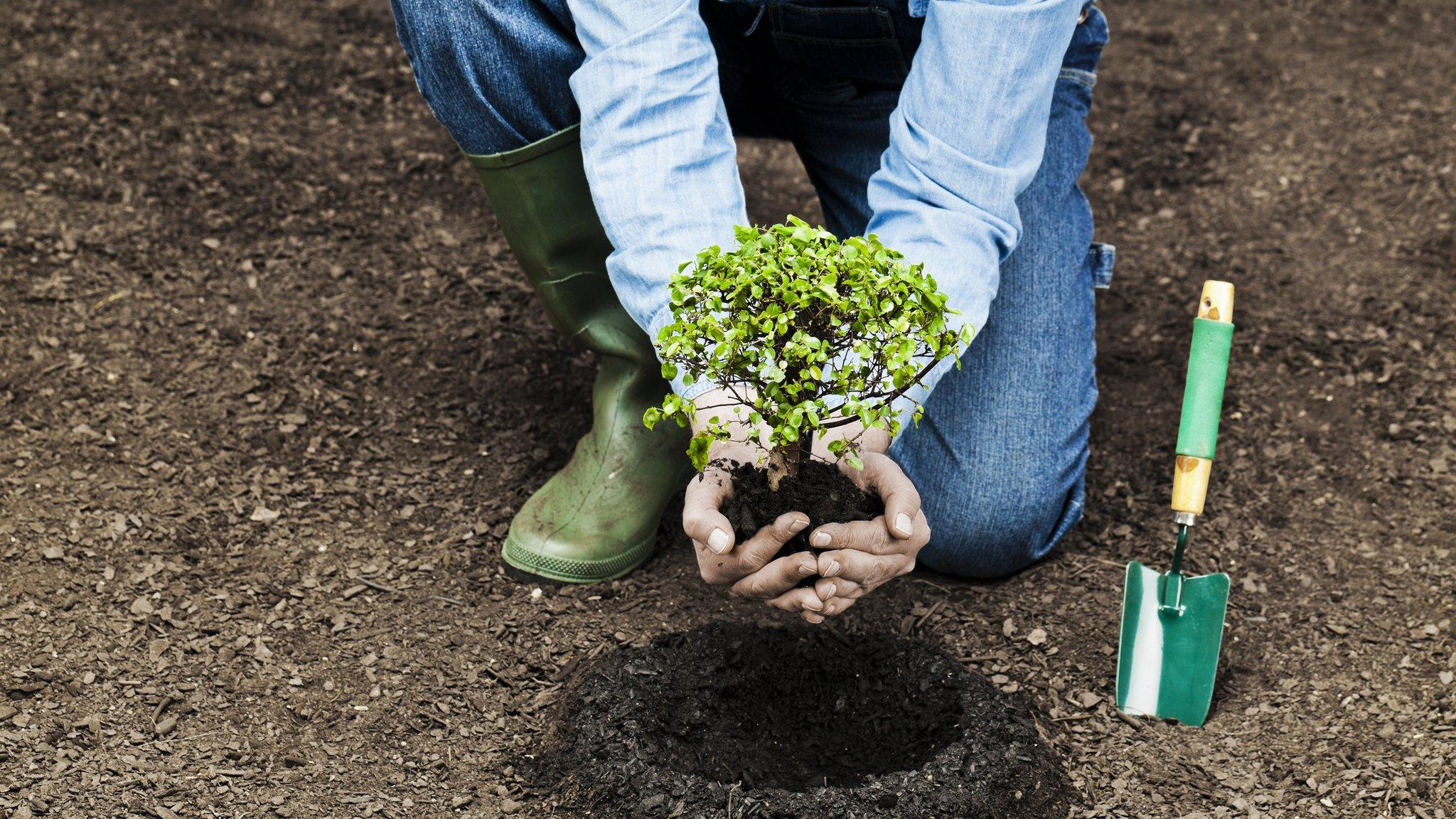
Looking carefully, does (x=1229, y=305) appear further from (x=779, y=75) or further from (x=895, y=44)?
(x=779, y=75)

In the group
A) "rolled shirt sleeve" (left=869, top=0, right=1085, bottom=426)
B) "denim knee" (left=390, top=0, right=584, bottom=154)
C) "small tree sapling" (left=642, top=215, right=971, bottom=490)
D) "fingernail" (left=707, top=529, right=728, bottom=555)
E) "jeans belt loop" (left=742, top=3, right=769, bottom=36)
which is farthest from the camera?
"jeans belt loop" (left=742, top=3, right=769, bottom=36)

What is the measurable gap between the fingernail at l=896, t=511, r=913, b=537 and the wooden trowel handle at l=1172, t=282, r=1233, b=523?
22.4 inches

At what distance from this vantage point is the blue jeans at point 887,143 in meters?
2.10

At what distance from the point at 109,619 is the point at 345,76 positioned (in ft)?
6.97

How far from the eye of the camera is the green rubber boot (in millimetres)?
2154

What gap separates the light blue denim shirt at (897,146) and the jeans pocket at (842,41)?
326 millimetres

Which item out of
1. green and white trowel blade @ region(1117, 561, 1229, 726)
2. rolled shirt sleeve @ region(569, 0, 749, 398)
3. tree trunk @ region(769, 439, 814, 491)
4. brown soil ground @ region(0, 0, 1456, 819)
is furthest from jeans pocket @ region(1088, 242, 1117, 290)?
tree trunk @ region(769, 439, 814, 491)

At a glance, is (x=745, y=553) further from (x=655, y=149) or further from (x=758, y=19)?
(x=758, y=19)

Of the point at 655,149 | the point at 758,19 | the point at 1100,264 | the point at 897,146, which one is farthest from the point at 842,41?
the point at 1100,264

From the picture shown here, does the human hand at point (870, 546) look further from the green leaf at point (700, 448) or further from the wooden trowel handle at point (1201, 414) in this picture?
the wooden trowel handle at point (1201, 414)

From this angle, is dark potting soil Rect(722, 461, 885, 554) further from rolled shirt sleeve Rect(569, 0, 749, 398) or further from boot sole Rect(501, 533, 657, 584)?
boot sole Rect(501, 533, 657, 584)

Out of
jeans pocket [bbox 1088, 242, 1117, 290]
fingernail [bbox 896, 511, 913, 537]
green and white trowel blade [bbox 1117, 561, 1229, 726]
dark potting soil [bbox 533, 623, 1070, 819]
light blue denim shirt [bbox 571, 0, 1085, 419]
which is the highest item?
light blue denim shirt [bbox 571, 0, 1085, 419]

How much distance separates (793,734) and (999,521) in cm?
Result: 57

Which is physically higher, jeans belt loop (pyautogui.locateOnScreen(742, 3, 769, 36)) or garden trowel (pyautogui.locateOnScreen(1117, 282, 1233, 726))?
jeans belt loop (pyautogui.locateOnScreen(742, 3, 769, 36))
